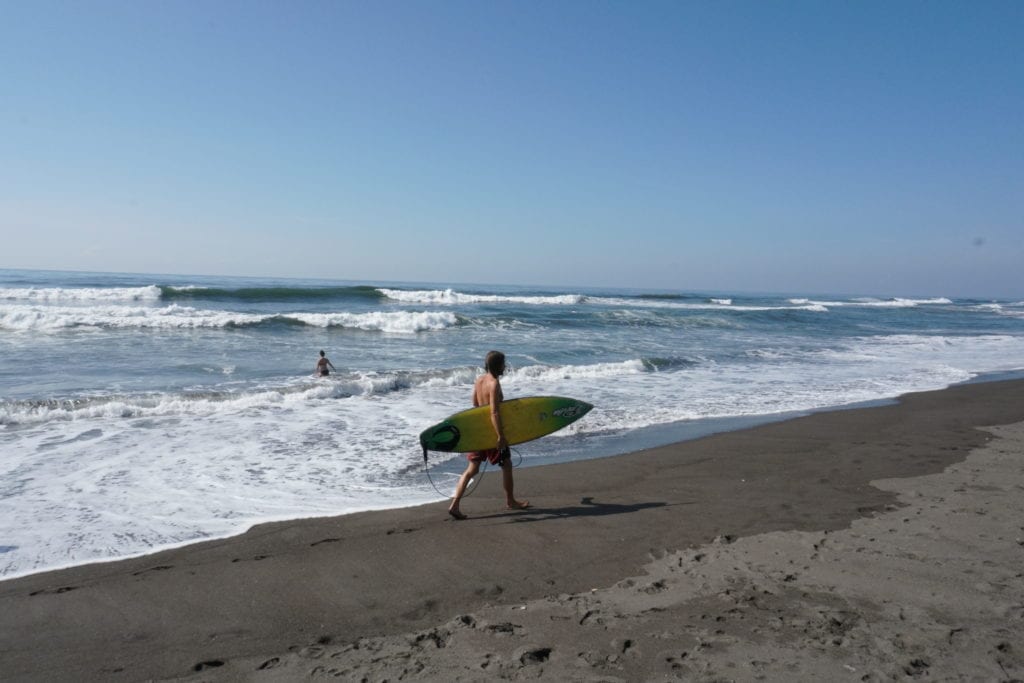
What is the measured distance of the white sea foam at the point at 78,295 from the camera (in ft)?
94.1

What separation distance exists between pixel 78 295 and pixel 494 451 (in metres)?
33.9

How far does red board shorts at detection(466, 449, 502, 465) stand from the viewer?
5.25 meters

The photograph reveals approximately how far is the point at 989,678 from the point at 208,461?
6.93 meters

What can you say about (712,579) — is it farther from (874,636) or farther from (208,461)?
(208,461)

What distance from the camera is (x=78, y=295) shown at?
30.9 m

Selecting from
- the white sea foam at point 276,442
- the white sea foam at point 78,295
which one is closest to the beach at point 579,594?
the white sea foam at point 276,442

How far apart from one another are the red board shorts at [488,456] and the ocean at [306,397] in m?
0.80

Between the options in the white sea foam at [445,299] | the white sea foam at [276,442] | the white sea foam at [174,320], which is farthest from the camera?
Result: the white sea foam at [445,299]

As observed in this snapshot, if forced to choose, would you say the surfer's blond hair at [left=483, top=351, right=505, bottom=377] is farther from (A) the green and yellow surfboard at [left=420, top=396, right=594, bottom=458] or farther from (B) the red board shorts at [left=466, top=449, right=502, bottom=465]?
(B) the red board shorts at [left=466, top=449, right=502, bottom=465]

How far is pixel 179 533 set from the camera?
15.7 feet

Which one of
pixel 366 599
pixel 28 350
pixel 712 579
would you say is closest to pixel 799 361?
pixel 712 579

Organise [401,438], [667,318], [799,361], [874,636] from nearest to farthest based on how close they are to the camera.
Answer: [874,636], [401,438], [799,361], [667,318]

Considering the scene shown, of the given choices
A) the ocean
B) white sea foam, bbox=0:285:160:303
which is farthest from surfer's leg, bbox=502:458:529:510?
white sea foam, bbox=0:285:160:303

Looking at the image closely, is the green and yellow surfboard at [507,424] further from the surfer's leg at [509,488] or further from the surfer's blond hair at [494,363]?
the surfer's blond hair at [494,363]
